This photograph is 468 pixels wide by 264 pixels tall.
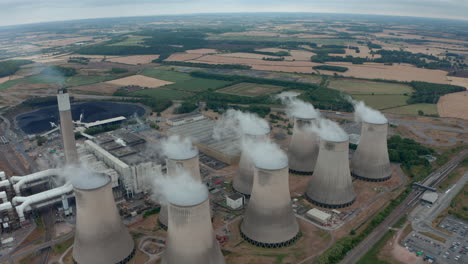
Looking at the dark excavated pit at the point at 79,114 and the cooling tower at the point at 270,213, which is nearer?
the cooling tower at the point at 270,213

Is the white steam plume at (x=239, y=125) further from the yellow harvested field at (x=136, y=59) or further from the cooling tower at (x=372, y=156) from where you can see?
the yellow harvested field at (x=136, y=59)

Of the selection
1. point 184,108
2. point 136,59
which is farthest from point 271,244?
point 136,59

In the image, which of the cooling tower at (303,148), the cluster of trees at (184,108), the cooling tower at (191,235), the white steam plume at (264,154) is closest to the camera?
the cooling tower at (191,235)

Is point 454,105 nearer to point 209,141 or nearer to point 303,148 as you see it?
point 303,148

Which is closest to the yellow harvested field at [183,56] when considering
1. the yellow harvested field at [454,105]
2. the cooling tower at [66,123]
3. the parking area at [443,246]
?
the yellow harvested field at [454,105]

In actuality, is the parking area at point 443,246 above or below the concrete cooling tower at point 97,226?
below

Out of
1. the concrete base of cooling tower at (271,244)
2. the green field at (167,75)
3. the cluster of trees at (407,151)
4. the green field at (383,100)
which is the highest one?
the green field at (167,75)
